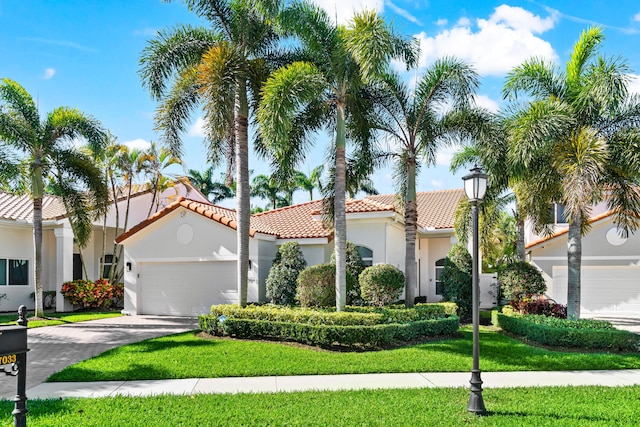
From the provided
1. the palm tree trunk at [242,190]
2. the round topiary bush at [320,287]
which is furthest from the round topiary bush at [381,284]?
the palm tree trunk at [242,190]

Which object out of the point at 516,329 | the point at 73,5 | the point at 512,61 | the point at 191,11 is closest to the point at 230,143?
the point at 191,11

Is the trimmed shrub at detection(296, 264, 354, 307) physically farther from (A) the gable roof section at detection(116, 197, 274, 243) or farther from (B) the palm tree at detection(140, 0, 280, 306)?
(A) the gable roof section at detection(116, 197, 274, 243)

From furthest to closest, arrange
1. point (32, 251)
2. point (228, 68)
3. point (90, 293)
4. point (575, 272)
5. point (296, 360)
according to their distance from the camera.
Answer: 1. point (32, 251)
2. point (90, 293)
3. point (575, 272)
4. point (228, 68)
5. point (296, 360)

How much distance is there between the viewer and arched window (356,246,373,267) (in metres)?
18.1

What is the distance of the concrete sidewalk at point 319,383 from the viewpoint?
7.98m

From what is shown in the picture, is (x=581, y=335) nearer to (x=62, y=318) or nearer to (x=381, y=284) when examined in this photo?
(x=381, y=284)

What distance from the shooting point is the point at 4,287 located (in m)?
20.6

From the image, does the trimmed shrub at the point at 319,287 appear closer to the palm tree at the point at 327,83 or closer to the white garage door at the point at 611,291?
the palm tree at the point at 327,83

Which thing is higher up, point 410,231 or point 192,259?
point 410,231

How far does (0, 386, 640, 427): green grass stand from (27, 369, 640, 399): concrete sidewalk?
45cm

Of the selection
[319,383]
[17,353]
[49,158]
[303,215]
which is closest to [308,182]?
[303,215]

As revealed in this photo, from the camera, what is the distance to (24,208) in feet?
73.6

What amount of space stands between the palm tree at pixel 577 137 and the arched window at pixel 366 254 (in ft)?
18.9

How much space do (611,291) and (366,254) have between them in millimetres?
10239
